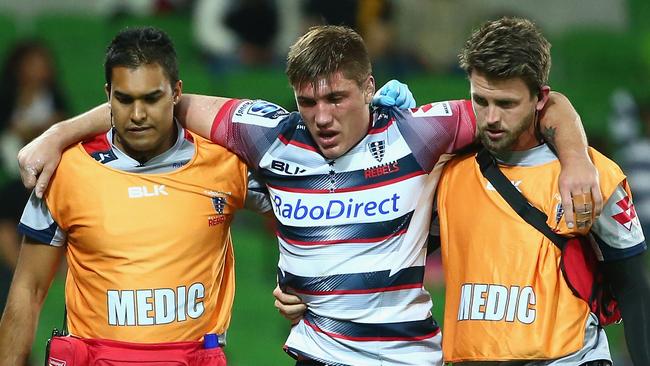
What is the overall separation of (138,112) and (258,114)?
1.66 ft

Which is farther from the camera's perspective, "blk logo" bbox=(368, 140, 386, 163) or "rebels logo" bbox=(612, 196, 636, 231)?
"blk logo" bbox=(368, 140, 386, 163)

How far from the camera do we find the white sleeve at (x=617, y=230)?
4.35 meters

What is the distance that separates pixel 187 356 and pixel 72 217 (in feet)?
2.23

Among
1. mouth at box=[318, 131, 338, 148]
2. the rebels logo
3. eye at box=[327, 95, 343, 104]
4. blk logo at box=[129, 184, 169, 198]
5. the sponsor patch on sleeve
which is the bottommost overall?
the rebels logo

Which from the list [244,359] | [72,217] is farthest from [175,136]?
[244,359]

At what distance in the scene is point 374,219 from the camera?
457 cm

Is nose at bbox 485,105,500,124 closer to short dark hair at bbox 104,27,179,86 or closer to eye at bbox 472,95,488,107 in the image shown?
eye at bbox 472,95,488,107

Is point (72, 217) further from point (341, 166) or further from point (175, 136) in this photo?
point (341, 166)

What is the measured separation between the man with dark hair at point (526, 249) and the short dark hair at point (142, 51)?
3.68 feet

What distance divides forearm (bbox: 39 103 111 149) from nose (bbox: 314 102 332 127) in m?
0.87

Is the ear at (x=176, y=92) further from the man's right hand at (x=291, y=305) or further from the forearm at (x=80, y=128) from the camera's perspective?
the man's right hand at (x=291, y=305)

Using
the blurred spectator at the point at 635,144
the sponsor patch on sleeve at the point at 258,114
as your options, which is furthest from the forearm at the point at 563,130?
the blurred spectator at the point at 635,144

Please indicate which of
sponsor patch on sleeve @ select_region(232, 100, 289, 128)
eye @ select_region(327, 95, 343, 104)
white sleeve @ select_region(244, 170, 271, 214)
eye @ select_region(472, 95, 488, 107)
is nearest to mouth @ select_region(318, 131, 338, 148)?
eye @ select_region(327, 95, 343, 104)

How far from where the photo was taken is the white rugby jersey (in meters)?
4.56
